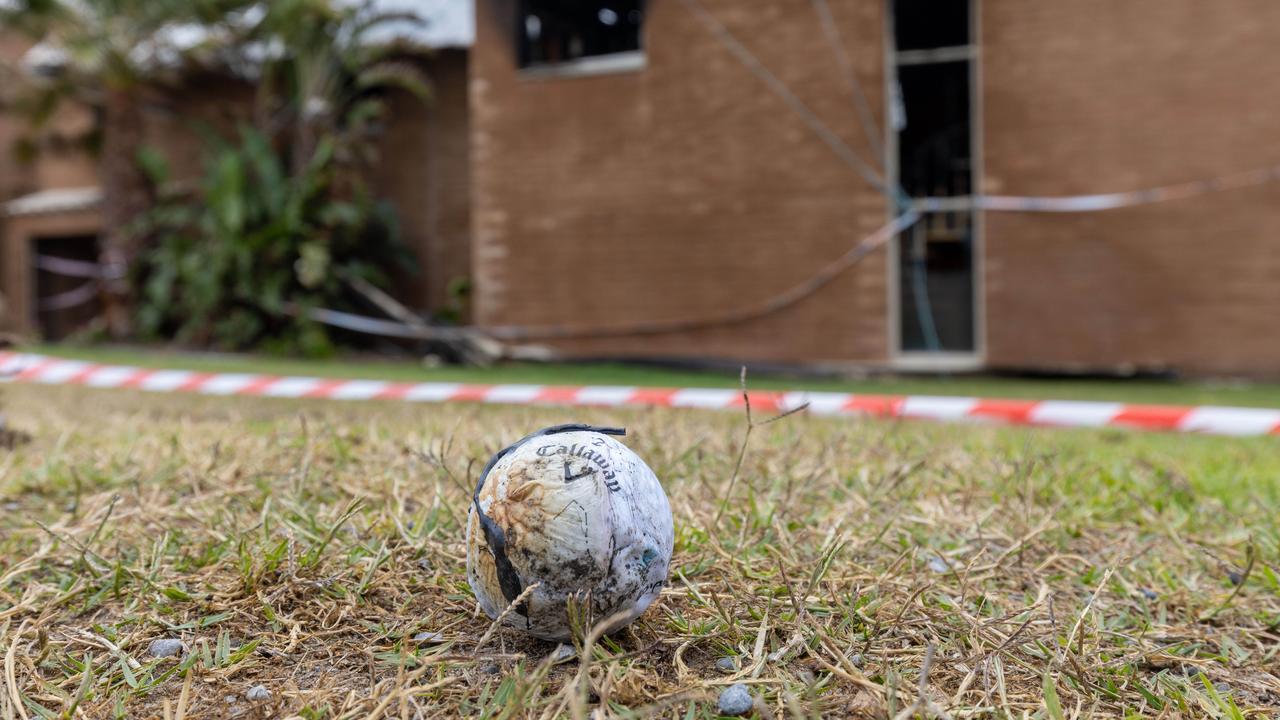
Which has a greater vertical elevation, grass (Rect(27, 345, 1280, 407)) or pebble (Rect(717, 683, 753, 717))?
pebble (Rect(717, 683, 753, 717))

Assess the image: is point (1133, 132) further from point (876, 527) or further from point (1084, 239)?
point (876, 527)

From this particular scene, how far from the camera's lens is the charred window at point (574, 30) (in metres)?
11.9

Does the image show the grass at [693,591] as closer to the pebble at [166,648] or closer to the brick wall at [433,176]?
the pebble at [166,648]

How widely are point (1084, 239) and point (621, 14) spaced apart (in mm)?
5804

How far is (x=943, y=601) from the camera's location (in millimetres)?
2461

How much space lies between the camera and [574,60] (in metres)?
12.0

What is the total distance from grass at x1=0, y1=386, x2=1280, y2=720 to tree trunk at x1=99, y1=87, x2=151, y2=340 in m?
12.6

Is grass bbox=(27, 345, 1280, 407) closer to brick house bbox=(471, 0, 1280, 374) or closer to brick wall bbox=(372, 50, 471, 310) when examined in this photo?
brick house bbox=(471, 0, 1280, 374)

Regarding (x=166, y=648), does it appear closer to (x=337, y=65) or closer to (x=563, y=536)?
(x=563, y=536)

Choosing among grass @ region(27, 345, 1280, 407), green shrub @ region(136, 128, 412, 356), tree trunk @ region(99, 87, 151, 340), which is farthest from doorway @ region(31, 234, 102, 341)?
grass @ region(27, 345, 1280, 407)

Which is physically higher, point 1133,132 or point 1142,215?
point 1133,132

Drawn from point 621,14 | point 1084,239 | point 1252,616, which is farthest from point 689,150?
point 1252,616

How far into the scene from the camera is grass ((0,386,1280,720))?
6.61 feet

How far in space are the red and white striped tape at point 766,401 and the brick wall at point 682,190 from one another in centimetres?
372
